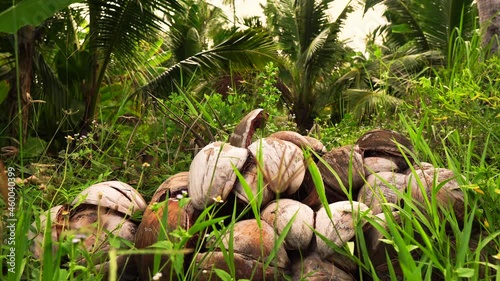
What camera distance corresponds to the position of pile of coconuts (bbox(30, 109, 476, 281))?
54.4 inches

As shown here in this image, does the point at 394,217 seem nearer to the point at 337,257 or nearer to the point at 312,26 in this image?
the point at 337,257

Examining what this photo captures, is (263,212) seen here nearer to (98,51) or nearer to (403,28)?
(98,51)

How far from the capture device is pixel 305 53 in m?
12.9

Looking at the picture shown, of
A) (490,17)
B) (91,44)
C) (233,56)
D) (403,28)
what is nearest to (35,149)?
(490,17)

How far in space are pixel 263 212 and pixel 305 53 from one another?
1162cm

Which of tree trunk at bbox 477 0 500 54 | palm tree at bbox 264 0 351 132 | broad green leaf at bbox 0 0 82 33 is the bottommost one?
palm tree at bbox 264 0 351 132

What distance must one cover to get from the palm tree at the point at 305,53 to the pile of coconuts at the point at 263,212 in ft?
37.0

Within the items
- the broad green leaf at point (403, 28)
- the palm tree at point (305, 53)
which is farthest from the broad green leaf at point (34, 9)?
the broad green leaf at point (403, 28)

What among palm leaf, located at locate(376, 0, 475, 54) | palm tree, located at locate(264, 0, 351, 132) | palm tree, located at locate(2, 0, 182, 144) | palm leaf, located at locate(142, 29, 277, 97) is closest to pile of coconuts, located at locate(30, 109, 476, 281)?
palm tree, located at locate(2, 0, 182, 144)

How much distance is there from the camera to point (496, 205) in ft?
5.09

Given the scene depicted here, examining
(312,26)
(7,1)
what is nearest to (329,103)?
(312,26)

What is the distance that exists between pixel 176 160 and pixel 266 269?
933 millimetres

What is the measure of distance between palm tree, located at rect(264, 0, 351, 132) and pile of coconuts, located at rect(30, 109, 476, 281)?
1127 cm

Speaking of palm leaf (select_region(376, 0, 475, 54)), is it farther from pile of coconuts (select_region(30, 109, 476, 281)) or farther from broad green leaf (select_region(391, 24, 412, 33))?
pile of coconuts (select_region(30, 109, 476, 281))
